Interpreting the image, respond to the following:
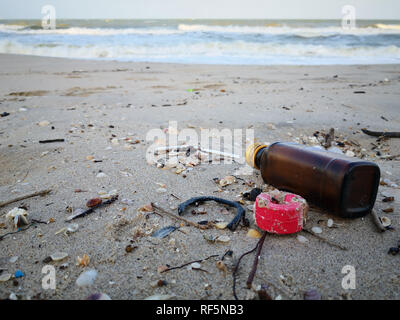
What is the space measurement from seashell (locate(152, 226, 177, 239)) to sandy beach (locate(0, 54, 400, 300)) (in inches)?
1.0

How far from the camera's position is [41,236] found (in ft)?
4.33

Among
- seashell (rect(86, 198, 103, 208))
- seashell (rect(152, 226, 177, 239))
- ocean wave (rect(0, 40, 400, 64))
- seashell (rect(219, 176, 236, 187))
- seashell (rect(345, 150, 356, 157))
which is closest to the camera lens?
seashell (rect(152, 226, 177, 239))

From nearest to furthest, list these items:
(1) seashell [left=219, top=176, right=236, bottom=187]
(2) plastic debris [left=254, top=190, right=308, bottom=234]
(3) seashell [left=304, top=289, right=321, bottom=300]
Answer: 1. (3) seashell [left=304, top=289, right=321, bottom=300]
2. (2) plastic debris [left=254, top=190, right=308, bottom=234]
3. (1) seashell [left=219, top=176, right=236, bottom=187]

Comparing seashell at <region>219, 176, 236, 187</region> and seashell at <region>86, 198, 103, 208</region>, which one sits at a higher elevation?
seashell at <region>219, 176, 236, 187</region>

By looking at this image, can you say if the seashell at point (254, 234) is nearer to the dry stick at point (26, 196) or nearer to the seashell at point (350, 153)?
the dry stick at point (26, 196)

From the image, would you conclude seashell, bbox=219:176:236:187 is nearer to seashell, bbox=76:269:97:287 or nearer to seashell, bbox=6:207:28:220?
seashell, bbox=76:269:97:287

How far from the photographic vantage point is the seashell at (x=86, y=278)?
3.48ft

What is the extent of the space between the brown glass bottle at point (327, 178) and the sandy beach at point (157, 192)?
0.43 feet

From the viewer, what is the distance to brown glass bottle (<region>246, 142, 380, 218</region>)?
1166 mm

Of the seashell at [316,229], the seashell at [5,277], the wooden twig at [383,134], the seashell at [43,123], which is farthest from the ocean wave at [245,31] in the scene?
the seashell at [5,277]

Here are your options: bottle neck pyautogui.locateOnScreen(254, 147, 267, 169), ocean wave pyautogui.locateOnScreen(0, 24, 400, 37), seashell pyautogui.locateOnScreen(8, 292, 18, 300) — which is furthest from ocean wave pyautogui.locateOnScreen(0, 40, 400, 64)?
seashell pyautogui.locateOnScreen(8, 292, 18, 300)

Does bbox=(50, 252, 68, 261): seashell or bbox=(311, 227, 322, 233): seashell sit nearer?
bbox=(50, 252, 68, 261): seashell

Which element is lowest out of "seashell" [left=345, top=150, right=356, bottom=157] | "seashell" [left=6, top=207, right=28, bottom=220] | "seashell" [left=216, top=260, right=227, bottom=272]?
"seashell" [left=216, top=260, right=227, bottom=272]

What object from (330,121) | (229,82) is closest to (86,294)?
(330,121)
